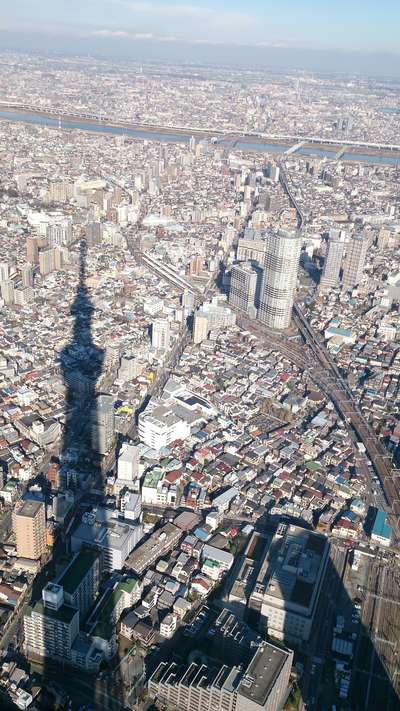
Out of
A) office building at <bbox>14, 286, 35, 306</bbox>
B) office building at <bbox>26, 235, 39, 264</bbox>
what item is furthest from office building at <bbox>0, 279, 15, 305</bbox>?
office building at <bbox>26, 235, 39, 264</bbox>

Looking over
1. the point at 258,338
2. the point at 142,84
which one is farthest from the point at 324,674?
the point at 142,84

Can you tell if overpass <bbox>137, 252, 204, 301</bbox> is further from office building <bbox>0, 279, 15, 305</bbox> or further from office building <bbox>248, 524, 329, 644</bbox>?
office building <bbox>248, 524, 329, 644</bbox>

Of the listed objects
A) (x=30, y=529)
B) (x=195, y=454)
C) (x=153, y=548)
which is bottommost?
(x=153, y=548)

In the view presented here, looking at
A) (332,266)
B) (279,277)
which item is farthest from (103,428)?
(332,266)

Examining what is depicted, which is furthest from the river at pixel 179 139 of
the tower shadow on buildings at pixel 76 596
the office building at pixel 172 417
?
the tower shadow on buildings at pixel 76 596

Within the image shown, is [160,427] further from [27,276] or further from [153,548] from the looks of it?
[27,276]

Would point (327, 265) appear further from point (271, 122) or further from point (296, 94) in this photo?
point (296, 94)
